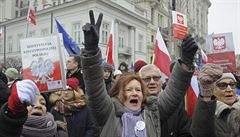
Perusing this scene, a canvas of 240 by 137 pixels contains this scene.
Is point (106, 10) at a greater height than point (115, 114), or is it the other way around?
point (106, 10)

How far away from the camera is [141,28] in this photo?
1348 inches

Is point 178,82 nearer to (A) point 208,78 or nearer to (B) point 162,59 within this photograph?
(A) point 208,78

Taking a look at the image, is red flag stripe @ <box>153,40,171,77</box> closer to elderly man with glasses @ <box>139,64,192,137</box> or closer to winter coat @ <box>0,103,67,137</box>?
elderly man with glasses @ <box>139,64,192,137</box>

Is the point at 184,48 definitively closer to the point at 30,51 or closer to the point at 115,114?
the point at 115,114

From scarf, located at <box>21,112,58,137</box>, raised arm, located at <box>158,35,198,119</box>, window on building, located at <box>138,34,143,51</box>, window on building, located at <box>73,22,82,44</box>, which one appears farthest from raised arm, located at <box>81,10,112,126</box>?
window on building, located at <box>138,34,143,51</box>

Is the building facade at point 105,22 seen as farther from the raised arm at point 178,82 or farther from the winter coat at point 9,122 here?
the winter coat at point 9,122

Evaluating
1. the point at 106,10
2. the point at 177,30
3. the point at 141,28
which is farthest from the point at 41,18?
the point at 177,30

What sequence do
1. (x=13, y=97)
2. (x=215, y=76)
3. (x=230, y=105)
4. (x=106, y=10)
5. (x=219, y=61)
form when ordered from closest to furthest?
1. (x=13, y=97)
2. (x=215, y=76)
3. (x=230, y=105)
4. (x=219, y=61)
5. (x=106, y=10)

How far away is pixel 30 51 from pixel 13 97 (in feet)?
6.30

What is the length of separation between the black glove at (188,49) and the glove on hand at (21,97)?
1408mm

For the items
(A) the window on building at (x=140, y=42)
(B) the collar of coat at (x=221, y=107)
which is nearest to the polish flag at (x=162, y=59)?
(B) the collar of coat at (x=221, y=107)

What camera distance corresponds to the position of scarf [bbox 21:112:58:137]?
8.31 ft

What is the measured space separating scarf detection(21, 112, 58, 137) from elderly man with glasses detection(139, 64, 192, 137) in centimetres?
84

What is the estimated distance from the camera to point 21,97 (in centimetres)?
181
